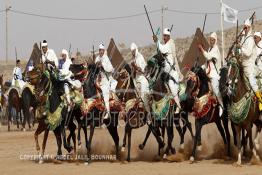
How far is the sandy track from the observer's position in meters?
16.1

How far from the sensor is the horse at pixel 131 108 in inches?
730

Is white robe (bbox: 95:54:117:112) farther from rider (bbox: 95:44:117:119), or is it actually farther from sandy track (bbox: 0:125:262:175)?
sandy track (bbox: 0:125:262:175)

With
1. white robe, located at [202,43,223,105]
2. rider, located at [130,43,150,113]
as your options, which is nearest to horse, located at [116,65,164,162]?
rider, located at [130,43,150,113]

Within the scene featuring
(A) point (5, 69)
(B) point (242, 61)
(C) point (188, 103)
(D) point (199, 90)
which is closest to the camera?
(B) point (242, 61)

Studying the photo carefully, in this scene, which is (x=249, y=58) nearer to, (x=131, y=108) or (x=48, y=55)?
(x=131, y=108)

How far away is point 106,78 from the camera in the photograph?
1852cm

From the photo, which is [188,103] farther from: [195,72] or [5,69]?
[5,69]

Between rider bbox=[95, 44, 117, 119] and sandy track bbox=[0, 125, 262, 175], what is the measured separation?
5.98ft

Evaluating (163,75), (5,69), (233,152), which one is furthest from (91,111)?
(5,69)

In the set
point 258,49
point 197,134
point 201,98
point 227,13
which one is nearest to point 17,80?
point 227,13

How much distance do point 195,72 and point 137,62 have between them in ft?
6.17

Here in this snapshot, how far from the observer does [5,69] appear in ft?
216

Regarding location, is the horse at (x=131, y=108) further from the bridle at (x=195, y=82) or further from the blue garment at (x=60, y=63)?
the blue garment at (x=60, y=63)

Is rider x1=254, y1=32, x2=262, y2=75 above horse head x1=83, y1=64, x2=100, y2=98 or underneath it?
above
